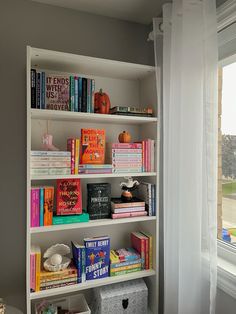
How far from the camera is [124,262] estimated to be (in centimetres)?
160

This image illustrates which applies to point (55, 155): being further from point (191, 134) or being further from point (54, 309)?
point (54, 309)

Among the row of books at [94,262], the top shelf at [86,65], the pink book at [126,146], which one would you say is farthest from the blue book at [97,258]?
the top shelf at [86,65]

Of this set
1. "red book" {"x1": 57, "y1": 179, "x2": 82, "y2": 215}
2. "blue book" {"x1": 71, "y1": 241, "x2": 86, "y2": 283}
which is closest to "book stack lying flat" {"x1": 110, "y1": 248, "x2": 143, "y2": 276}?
"blue book" {"x1": 71, "y1": 241, "x2": 86, "y2": 283}

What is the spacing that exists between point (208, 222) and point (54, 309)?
101cm

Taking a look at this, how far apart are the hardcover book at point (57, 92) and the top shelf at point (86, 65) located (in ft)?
0.35

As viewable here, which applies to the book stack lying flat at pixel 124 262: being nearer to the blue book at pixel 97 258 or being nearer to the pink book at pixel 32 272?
the blue book at pixel 97 258

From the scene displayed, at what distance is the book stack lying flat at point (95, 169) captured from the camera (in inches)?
Result: 57.7

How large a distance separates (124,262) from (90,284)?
0.85ft

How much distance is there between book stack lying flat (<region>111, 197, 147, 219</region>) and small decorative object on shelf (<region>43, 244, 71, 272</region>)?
0.38 m

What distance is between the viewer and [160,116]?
1.62m

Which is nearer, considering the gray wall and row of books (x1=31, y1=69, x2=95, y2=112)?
row of books (x1=31, y1=69, x2=95, y2=112)

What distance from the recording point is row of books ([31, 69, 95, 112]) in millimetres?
1438

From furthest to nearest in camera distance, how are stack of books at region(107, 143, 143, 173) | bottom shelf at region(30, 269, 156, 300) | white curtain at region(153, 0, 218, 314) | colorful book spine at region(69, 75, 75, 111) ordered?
stack of books at region(107, 143, 143, 173), colorful book spine at region(69, 75, 75, 111), bottom shelf at region(30, 269, 156, 300), white curtain at region(153, 0, 218, 314)

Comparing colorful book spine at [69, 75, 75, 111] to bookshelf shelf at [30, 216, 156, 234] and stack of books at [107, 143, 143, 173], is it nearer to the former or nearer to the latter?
stack of books at [107, 143, 143, 173]
